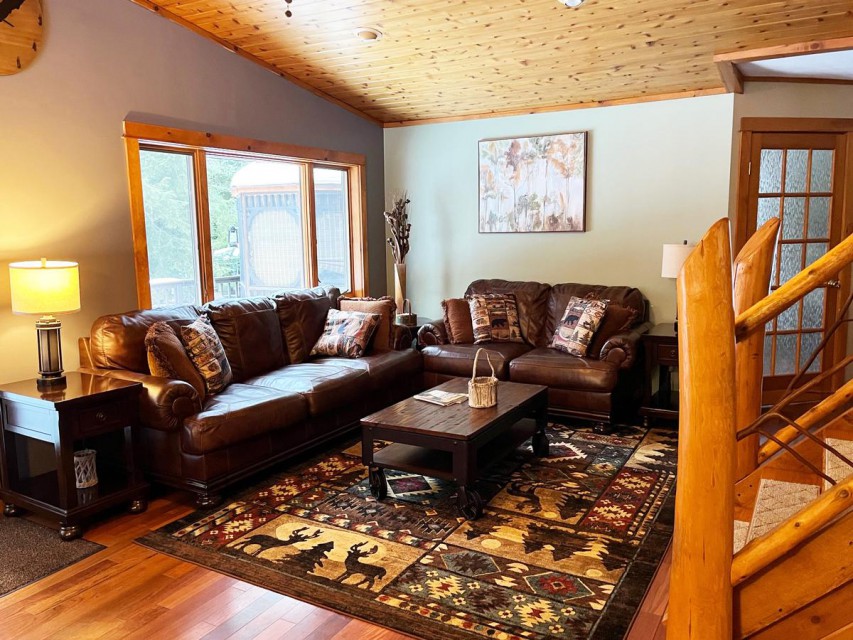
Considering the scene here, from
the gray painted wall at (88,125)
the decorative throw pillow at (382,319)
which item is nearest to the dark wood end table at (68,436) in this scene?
the gray painted wall at (88,125)

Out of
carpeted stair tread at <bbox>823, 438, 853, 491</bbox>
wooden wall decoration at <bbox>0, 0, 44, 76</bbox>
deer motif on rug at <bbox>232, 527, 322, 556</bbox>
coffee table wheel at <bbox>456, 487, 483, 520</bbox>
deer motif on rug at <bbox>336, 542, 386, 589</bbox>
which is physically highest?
wooden wall decoration at <bbox>0, 0, 44, 76</bbox>

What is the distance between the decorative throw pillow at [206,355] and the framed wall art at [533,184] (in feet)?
9.64

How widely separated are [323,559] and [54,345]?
1.78m

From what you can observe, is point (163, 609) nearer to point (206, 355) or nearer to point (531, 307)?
point (206, 355)

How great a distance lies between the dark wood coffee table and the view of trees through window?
197cm

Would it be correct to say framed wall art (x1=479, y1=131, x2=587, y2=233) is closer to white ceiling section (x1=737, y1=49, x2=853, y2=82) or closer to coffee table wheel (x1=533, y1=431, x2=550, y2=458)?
white ceiling section (x1=737, y1=49, x2=853, y2=82)

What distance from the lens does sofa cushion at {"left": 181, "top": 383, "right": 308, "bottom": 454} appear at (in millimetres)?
3352

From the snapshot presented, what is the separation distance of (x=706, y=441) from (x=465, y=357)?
153 inches

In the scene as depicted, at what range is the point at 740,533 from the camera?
1.93m

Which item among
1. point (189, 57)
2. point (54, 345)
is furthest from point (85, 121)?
point (54, 345)

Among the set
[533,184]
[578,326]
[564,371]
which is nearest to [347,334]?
[564,371]

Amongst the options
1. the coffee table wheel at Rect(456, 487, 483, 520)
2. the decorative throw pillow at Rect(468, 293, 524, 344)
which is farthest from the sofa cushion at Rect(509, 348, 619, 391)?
the coffee table wheel at Rect(456, 487, 483, 520)

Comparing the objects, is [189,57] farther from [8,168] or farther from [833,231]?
[833,231]

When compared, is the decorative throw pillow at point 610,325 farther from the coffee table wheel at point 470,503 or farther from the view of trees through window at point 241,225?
A: the view of trees through window at point 241,225
